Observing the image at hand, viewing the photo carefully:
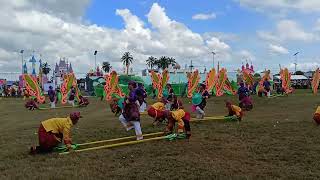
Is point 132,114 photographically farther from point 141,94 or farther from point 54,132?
point 141,94

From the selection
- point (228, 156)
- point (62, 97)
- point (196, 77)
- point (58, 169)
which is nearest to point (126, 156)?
point (58, 169)

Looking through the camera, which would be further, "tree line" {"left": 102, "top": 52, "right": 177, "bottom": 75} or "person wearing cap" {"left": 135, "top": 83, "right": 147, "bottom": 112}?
"tree line" {"left": 102, "top": 52, "right": 177, "bottom": 75}

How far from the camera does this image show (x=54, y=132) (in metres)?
12.0

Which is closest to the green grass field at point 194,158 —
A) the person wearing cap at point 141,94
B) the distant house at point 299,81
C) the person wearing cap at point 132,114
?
the person wearing cap at point 132,114

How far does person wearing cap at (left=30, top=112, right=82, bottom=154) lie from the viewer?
1180 centimetres

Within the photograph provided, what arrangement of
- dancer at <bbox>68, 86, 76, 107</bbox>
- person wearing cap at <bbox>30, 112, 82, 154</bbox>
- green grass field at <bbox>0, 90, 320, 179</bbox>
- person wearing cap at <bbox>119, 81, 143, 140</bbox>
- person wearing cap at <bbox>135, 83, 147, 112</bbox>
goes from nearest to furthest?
green grass field at <bbox>0, 90, 320, 179</bbox>
person wearing cap at <bbox>30, 112, 82, 154</bbox>
person wearing cap at <bbox>119, 81, 143, 140</bbox>
person wearing cap at <bbox>135, 83, 147, 112</bbox>
dancer at <bbox>68, 86, 76, 107</bbox>

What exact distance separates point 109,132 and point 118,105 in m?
6.63

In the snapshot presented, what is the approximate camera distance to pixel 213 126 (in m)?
15.7

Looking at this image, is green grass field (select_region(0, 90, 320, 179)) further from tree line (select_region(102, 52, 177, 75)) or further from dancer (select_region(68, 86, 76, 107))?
tree line (select_region(102, 52, 177, 75))


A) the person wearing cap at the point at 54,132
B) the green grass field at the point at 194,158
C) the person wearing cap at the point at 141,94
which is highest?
the person wearing cap at the point at 141,94

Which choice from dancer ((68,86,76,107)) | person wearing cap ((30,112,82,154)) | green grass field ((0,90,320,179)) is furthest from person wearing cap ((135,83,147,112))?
dancer ((68,86,76,107))

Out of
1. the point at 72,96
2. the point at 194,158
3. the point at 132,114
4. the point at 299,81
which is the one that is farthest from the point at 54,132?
the point at 299,81

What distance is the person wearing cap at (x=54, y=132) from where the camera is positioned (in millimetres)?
11797

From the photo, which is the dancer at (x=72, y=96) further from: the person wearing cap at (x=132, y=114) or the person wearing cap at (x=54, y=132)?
the person wearing cap at (x=54, y=132)
